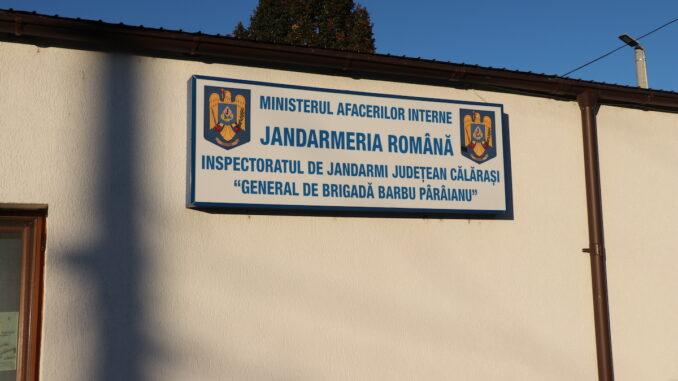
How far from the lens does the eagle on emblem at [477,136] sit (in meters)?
6.98

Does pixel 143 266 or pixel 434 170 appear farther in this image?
pixel 434 170

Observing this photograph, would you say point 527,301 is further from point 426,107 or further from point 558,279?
point 426,107

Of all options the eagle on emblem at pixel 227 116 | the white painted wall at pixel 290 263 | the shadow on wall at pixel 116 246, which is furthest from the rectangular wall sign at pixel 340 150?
the shadow on wall at pixel 116 246

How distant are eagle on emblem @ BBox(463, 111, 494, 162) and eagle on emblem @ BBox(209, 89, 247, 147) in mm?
2120

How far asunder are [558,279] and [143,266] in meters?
3.94

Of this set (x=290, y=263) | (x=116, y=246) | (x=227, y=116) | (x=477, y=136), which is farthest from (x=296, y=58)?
(x=116, y=246)

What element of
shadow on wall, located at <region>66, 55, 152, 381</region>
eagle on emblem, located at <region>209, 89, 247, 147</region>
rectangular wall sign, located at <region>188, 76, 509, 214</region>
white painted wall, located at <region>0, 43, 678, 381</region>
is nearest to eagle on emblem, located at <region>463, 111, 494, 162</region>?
rectangular wall sign, located at <region>188, 76, 509, 214</region>

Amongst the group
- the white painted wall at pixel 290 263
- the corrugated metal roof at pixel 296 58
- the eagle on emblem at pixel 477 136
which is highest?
the corrugated metal roof at pixel 296 58

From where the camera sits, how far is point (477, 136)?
7035 mm

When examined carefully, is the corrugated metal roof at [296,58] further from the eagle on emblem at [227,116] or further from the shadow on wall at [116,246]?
Result: the eagle on emblem at [227,116]

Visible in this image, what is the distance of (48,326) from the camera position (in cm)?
538

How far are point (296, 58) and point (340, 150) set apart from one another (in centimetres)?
86

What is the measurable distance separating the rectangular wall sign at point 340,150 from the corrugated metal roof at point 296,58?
0.25 metres

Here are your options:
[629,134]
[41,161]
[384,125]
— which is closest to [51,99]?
[41,161]
